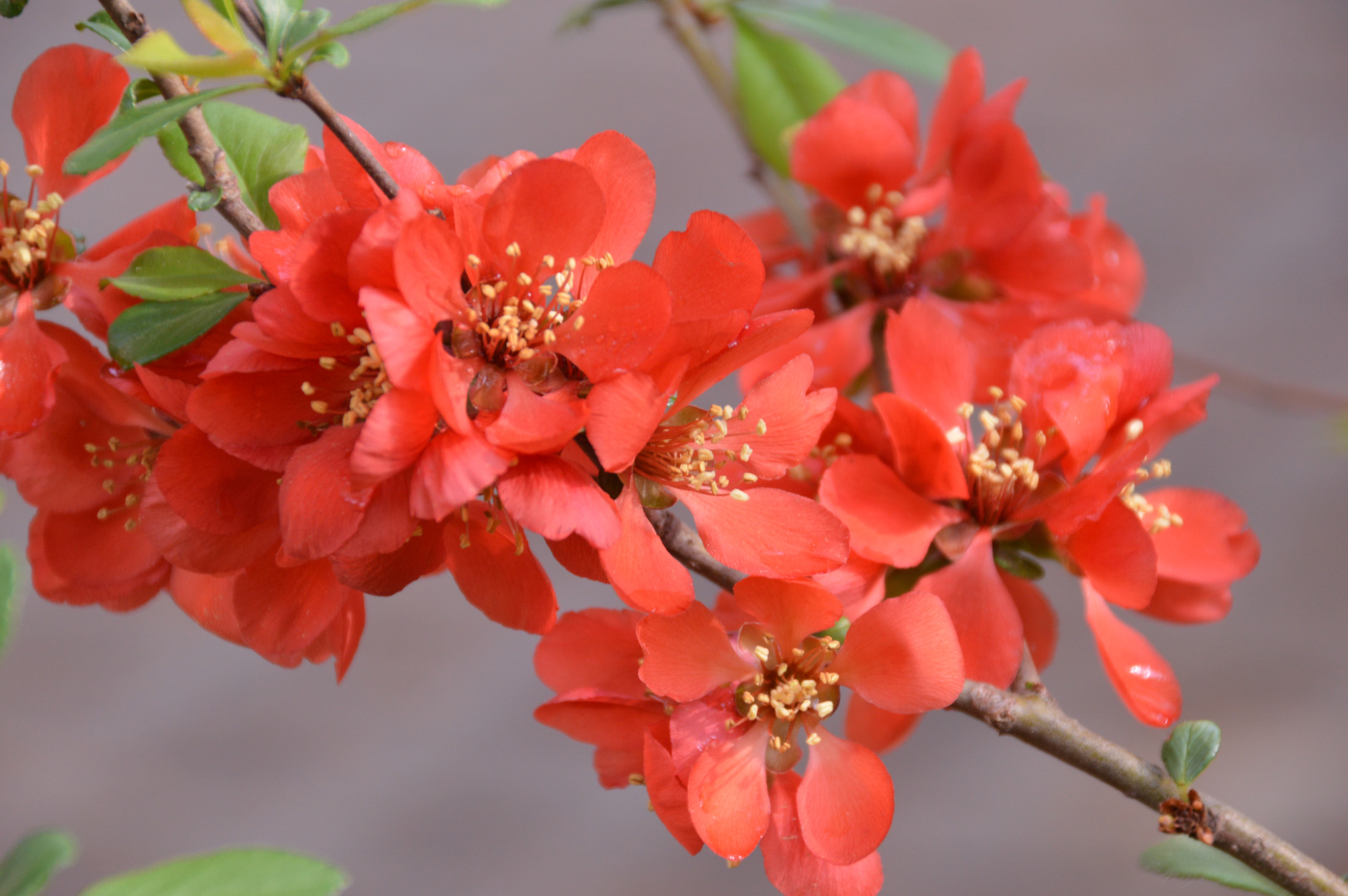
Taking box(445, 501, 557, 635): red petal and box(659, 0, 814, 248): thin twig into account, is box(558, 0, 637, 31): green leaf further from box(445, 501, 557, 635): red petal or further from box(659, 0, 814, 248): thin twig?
box(445, 501, 557, 635): red petal

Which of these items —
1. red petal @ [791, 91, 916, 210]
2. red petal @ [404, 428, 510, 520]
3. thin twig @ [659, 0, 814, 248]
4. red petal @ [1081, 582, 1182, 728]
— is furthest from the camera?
thin twig @ [659, 0, 814, 248]

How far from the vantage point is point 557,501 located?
13.0 inches

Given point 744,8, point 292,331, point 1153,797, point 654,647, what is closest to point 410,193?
point 292,331

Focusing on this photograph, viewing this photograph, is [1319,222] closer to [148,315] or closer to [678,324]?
[678,324]

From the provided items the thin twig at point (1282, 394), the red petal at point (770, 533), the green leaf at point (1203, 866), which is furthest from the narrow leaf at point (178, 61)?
the thin twig at point (1282, 394)

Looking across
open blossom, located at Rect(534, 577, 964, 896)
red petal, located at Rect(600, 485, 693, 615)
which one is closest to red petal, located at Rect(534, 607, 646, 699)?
open blossom, located at Rect(534, 577, 964, 896)

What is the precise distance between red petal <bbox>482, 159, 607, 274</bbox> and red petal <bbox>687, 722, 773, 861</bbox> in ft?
0.76

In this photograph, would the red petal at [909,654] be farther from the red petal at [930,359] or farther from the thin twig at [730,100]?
the thin twig at [730,100]

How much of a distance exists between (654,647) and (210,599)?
0.23m

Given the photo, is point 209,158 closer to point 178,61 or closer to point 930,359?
point 178,61

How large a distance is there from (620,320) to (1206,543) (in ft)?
1.36

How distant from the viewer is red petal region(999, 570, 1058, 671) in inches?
22.2


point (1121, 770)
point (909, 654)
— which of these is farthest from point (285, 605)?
point (1121, 770)

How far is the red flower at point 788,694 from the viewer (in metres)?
0.42
